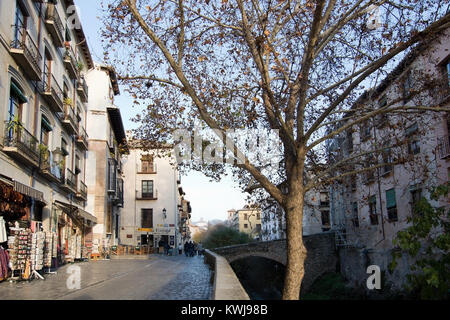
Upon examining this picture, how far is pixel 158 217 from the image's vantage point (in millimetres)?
46750

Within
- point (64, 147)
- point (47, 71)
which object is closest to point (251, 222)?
point (64, 147)

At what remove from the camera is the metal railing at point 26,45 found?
516 inches

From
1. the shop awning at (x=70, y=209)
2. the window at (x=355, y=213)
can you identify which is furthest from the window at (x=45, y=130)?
the window at (x=355, y=213)

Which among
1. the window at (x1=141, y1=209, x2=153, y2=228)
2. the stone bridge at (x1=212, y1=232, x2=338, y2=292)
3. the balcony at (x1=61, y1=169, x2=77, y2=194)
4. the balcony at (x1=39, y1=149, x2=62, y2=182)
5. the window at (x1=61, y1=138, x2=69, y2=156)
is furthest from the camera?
the window at (x1=141, y1=209, x2=153, y2=228)

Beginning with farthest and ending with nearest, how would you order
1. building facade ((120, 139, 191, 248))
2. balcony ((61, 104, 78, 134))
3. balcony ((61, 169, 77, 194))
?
building facade ((120, 139, 191, 248)) < balcony ((61, 104, 78, 134)) < balcony ((61, 169, 77, 194))

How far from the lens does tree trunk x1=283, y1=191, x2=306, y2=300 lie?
26.8 ft

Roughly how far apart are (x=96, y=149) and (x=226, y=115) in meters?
20.8

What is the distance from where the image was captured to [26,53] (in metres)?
13.3

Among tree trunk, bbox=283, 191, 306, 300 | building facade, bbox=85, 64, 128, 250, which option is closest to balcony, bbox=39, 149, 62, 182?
building facade, bbox=85, 64, 128, 250

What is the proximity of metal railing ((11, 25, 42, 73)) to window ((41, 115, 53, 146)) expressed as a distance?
7.96 ft

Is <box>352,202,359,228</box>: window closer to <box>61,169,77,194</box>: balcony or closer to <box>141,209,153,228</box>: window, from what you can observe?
<box>61,169,77,194</box>: balcony
